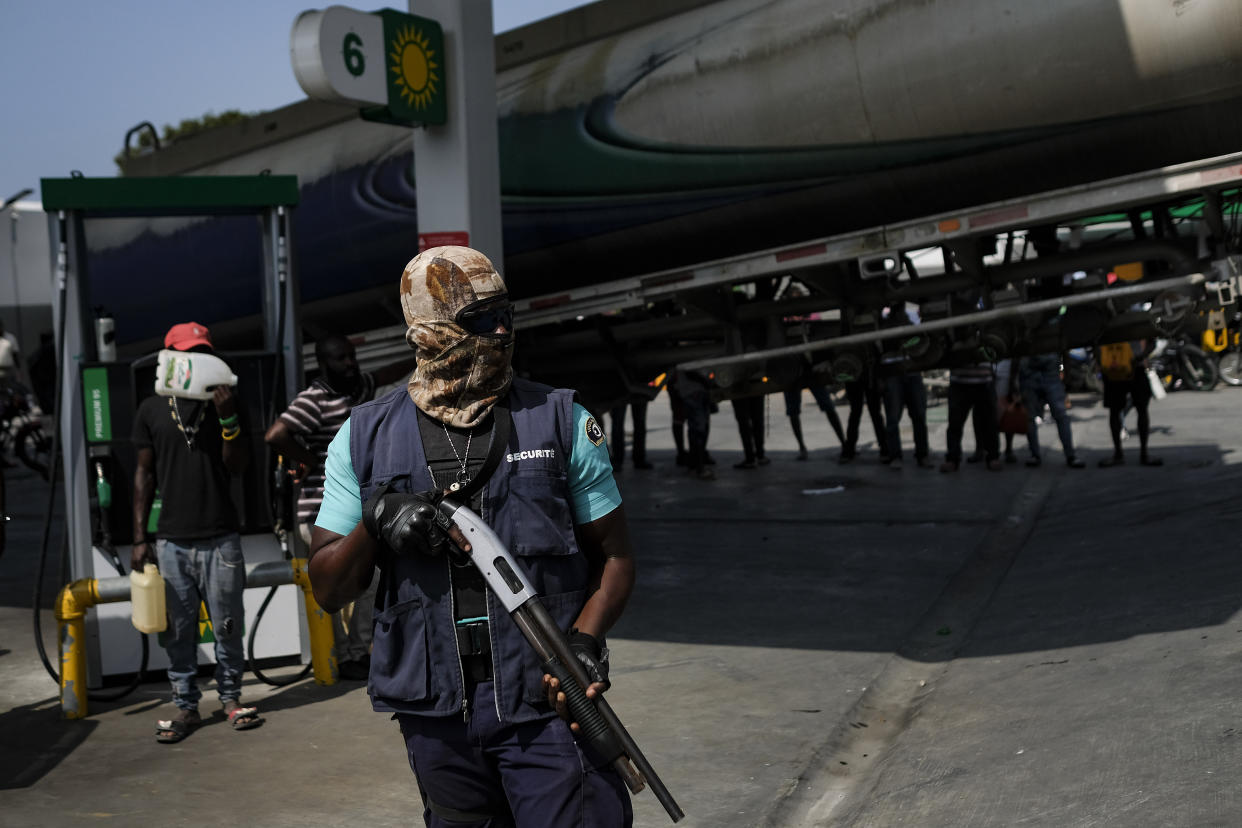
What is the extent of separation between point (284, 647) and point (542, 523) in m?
4.64

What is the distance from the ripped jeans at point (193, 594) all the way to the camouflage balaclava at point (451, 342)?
3406 mm

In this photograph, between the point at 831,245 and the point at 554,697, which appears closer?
the point at 554,697

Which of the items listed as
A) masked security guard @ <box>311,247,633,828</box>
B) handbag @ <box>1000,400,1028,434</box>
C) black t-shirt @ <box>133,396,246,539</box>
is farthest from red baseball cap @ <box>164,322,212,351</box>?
handbag @ <box>1000,400,1028,434</box>

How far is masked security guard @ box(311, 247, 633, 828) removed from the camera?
262 centimetres

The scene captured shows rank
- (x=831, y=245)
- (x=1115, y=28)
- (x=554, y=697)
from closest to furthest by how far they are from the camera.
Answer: (x=554, y=697) < (x=1115, y=28) < (x=831, y=245)

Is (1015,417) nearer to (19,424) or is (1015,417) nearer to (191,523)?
(191,523)

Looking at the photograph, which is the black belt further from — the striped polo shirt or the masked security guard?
the striped polo shirt

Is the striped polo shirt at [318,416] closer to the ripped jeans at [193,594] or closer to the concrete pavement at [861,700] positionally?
the ripped jeans at [193,594]

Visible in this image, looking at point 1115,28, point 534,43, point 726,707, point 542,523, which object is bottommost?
point 726,707

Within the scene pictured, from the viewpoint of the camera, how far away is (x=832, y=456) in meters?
15.7

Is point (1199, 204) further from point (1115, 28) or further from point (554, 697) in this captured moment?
point (554, 697)

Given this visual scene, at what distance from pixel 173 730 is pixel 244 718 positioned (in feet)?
1.01

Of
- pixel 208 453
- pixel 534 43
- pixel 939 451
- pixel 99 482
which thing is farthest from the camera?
pixel 939 451

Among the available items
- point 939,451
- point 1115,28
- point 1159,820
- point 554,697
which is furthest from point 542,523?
point 939,451
